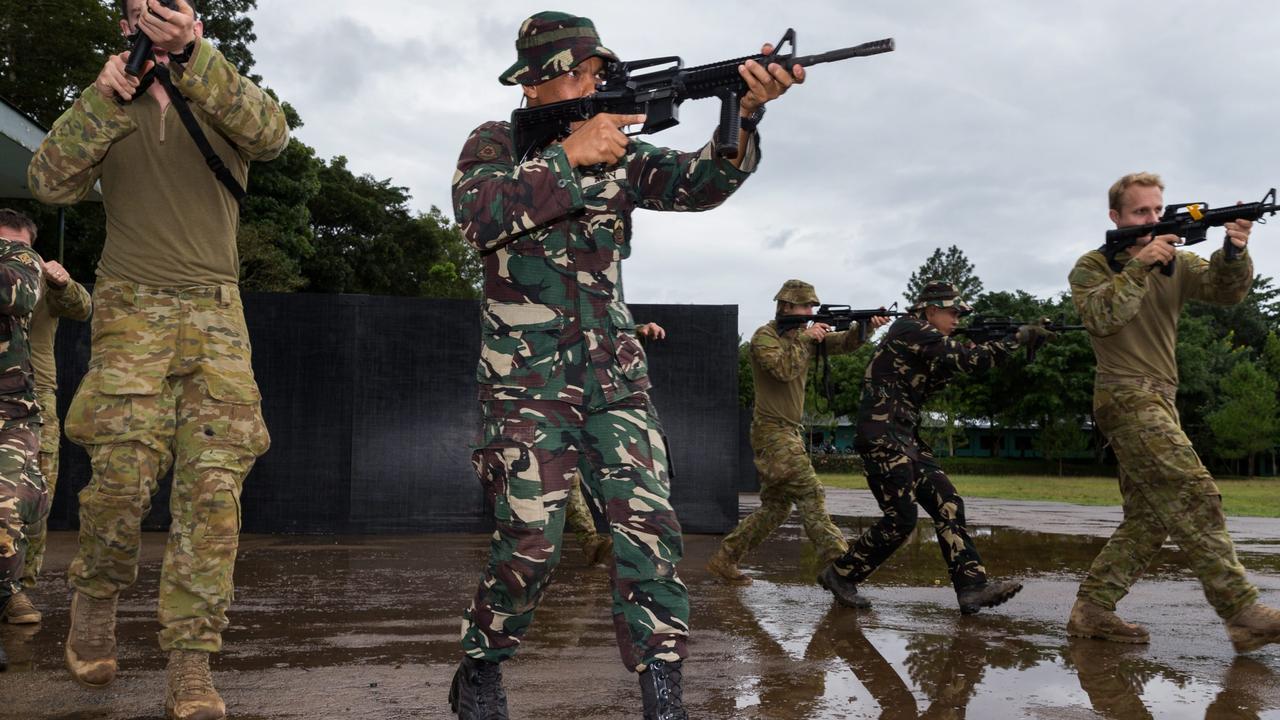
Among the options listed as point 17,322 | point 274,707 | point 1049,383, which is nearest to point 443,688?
point 274,707

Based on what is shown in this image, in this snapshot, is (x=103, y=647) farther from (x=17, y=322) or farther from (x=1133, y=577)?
(x=1133, y=577)

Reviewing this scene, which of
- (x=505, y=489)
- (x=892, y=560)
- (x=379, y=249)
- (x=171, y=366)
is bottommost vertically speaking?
(x=892, y=560)

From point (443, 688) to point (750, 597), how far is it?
3.18 meters

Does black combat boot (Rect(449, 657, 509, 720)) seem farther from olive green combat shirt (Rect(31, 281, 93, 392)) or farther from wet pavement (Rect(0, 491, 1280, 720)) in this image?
olive green combat shirt (Rect(31, 281, 93, 392))

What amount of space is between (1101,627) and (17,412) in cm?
540

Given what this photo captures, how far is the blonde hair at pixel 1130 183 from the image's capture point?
5.83 m

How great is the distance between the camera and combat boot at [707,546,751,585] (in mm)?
7770

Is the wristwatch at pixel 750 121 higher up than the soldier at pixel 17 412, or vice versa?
the wristwatch at pixel 750 121

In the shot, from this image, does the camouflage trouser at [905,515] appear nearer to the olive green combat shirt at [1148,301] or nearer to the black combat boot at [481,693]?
the olive green combat shirt at [1148,301]

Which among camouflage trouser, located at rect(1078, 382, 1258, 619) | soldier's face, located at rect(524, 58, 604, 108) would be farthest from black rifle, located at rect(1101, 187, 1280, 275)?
soldier's face, located at rect(524, 58, 604, 108)

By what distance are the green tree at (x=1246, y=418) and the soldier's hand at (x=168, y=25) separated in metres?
59.6

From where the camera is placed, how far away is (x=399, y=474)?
1125 centimetres

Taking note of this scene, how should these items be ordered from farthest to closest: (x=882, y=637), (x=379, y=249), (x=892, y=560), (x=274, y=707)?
(x=379, y=249) < (x=892, y=560) < (x=882, y=637) < (x=274, y=707)

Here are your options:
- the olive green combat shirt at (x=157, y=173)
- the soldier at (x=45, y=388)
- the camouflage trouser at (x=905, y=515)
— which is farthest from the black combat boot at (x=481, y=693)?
the camouflage trouser at (x=905, y=515)
